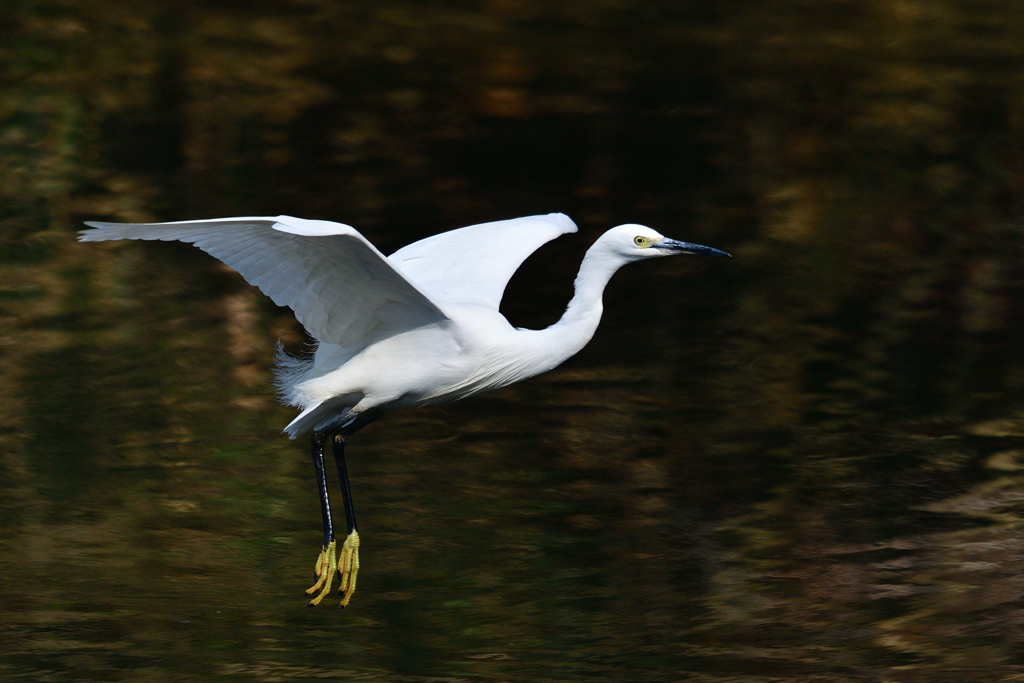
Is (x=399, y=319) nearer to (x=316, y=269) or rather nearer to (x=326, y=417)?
(x=316, y=269)

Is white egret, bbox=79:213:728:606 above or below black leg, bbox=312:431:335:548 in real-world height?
above

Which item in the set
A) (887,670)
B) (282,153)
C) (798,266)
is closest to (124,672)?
(887,670)

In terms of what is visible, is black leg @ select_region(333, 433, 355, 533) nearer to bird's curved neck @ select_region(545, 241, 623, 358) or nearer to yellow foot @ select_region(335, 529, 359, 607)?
yellow foot @ select_region(335, 529, 359, 607)

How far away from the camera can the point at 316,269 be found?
566 centimetres

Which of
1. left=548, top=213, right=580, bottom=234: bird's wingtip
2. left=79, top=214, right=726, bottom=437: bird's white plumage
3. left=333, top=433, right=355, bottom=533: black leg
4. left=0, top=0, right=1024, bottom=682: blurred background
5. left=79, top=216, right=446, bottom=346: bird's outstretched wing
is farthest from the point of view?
left=548, top=213, right=580, bottom=234: bird's wingtip

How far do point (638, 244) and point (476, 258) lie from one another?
2.95ft

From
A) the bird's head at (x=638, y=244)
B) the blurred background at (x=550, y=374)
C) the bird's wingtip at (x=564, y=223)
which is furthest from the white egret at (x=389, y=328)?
the blurred background at (x=550, y=374)

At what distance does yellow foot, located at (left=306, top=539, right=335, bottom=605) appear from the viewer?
6242 mm

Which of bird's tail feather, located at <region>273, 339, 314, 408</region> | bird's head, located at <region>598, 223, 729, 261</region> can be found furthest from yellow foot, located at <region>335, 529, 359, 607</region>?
bird's head, located at <region>598, 223, 729, 261</region>

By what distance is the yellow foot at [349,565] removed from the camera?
6.29 metres

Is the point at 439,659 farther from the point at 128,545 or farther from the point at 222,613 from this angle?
the point at 128,545

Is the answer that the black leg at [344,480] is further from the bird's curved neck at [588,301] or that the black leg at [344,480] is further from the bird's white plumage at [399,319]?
the bird's curved neck at [588,301]

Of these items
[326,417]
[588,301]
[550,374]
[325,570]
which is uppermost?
[588,301]

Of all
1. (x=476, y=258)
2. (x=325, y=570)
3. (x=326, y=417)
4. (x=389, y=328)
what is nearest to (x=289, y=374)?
(x=326, y=417)
